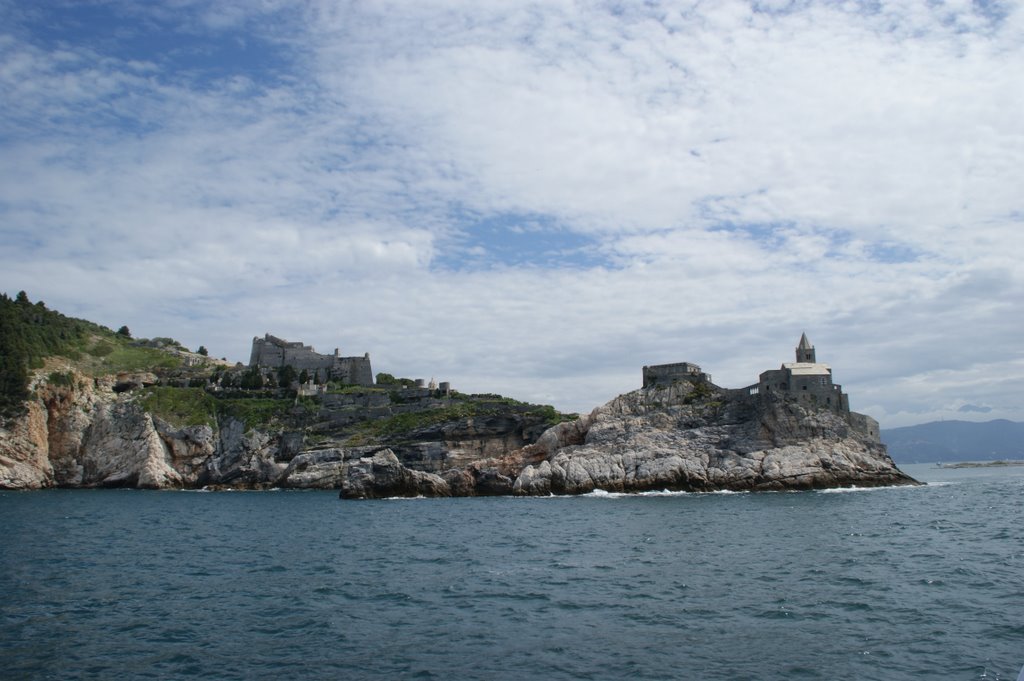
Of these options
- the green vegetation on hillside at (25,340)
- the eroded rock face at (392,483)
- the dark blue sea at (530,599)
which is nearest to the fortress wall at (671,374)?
the eroded rock face at (392,483)

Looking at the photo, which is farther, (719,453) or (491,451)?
(491,451)

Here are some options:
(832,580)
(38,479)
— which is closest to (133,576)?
(832,580)

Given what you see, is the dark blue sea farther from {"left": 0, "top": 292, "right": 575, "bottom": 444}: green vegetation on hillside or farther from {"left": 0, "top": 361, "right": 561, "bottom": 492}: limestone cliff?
{"left": 0, "top": 292, "right": 575, "bottom": 444}: green vegetation on hillside

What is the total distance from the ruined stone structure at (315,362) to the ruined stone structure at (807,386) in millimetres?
68593

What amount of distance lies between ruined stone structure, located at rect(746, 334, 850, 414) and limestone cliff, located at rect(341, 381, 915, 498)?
116 centimetres

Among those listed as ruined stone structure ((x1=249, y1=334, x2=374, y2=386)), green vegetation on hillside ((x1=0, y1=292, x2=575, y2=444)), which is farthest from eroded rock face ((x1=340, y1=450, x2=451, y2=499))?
ruined stone structure ((x1=249, y1=334, x2=374, y2=386))

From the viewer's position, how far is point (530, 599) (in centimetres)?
2361

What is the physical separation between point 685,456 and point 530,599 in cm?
4860

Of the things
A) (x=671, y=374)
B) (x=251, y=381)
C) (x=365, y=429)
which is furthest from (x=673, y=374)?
(x=251, y=381)

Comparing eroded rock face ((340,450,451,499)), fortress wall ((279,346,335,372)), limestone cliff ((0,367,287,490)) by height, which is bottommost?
eroded rock face ((340,450,451,499))

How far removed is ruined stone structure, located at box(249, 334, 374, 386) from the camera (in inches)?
4909

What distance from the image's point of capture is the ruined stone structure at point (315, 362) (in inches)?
4909

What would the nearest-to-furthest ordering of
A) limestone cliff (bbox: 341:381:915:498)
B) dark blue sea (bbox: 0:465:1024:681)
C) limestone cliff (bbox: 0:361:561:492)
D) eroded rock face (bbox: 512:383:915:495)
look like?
dark blue sea (bbox: 0:465:1024:681) → eroded rock face (bbox: 512:383:915:495) → limestone cliff (bbox: 341:381:915:498) → limestone cliff (bbox: 0:361:561:492)

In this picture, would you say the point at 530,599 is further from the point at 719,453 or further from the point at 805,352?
the point at 805,352
